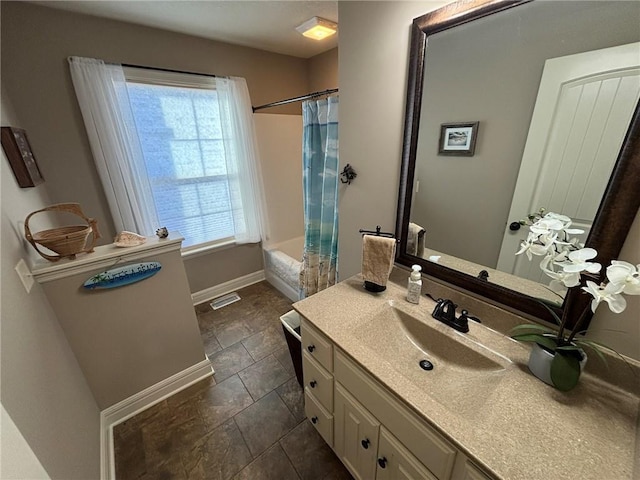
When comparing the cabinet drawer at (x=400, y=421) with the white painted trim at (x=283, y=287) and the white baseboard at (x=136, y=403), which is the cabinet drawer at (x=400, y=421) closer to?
the white baseboard at (x=136, y=403)

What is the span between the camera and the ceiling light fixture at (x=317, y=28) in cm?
183

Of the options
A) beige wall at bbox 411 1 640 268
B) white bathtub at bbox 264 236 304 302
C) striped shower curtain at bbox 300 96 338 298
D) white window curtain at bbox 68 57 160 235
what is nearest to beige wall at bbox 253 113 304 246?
white bathtub at bbox 264 236 304 302

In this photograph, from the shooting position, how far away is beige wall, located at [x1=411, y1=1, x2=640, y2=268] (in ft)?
2.36

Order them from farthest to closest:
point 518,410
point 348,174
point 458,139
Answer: point 348,174 < point 458,139 < point 518,410

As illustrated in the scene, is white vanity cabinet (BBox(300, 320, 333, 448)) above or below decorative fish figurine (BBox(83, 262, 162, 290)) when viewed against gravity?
below

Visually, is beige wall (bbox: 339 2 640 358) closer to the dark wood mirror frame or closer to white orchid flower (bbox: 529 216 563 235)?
the dark wood mirror frame

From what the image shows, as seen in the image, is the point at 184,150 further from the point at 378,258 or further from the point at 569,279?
the point at 569,279

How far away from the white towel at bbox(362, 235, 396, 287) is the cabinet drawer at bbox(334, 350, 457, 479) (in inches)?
15.9

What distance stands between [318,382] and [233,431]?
72 cm

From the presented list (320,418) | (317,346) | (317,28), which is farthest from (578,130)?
(317,28)

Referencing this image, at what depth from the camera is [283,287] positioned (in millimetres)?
2777

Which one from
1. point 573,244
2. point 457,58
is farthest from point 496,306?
point 457,58

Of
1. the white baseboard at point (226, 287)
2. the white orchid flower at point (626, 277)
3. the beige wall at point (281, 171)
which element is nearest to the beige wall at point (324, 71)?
the beige wall at point (281, 171)

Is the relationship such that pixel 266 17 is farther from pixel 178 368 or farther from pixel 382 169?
pixel 178 368
